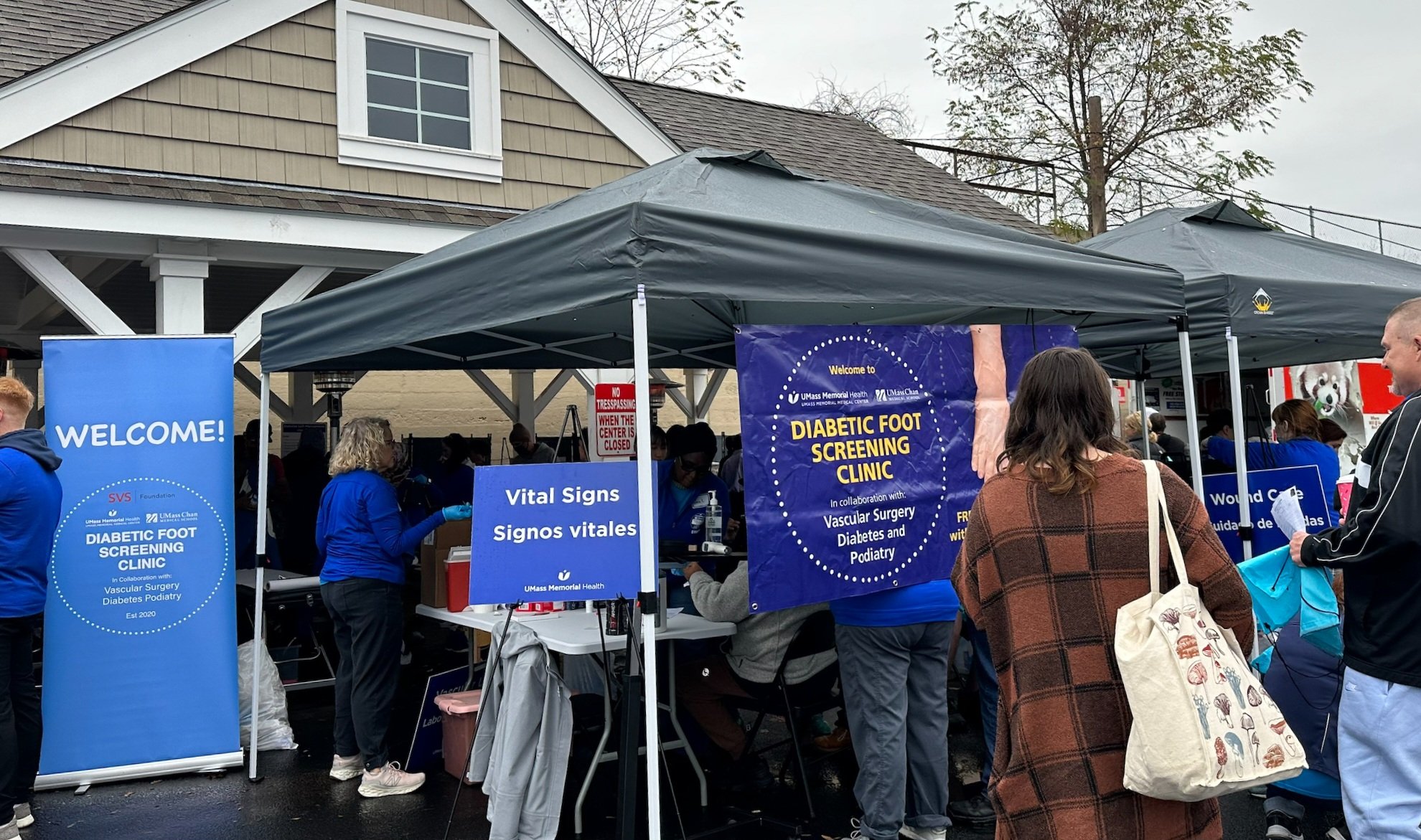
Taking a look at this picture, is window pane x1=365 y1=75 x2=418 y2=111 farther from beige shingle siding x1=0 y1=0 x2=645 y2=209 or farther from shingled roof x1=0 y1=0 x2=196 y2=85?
shingled roof x1=0 y1=0 x2=196 y2=85

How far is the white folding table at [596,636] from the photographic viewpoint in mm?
4137

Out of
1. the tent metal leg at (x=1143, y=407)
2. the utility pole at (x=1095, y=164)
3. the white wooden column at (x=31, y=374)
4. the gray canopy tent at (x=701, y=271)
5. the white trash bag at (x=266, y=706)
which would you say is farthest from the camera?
the utility pole at (x=1095, y=164)

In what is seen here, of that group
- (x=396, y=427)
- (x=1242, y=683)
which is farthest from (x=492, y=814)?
(x=396, y=427)

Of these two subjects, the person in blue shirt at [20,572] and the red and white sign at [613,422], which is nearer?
the person in blue shirt at [20,572]

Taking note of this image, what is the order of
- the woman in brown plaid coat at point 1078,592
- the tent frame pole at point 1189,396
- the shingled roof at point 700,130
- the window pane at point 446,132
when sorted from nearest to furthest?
the woman in brown plaid coat at point 1078,592 < the tent frame pole at point 1189,396 < the shingled roof at point 700,130 < the window pane at point 446,132

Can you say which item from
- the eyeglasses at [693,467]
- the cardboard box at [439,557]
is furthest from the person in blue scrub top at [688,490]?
the cardboard box at [439,557]

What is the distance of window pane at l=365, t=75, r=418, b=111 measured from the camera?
809 cm

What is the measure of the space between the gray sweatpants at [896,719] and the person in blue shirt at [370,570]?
189cm

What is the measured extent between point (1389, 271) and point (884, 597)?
4389mm

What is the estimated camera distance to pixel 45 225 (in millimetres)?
6445

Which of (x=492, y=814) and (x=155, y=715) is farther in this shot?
(x=155, y=715)

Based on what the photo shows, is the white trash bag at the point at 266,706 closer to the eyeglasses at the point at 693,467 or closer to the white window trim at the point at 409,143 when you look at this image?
the eyeglasses at the point at 693,467

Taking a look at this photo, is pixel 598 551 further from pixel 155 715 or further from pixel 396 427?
Result: pixel 396 427

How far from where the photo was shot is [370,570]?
15.9 feet
